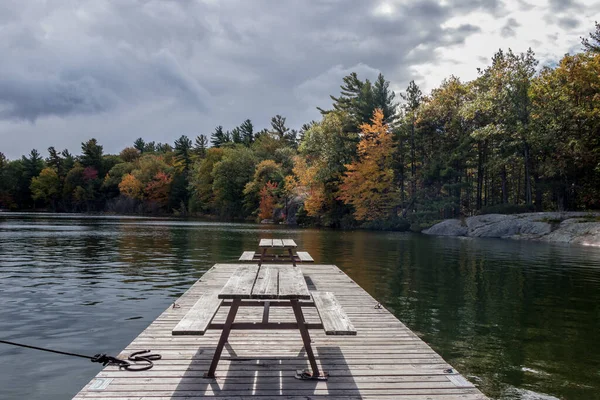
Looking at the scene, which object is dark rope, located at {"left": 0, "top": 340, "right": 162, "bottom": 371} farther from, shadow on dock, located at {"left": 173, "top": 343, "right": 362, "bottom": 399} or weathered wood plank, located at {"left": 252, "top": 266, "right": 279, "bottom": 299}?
weathered wood plank, located at {"left": 252, "top": 266, "right": 279, "bottom": 299}


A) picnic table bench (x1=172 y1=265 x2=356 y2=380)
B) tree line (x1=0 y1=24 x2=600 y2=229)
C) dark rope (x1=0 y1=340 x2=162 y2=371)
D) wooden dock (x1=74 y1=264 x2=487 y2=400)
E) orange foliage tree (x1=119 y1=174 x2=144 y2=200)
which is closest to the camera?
wooden dock (x1=74 y1=264 x2=487 y2=400)

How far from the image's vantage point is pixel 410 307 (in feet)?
35.4

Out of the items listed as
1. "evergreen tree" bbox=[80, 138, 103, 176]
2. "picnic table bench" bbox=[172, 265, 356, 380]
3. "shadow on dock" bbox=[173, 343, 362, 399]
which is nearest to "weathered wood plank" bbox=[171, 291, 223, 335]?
"picnic table bench" bbox=[172, 265, 356, 380]

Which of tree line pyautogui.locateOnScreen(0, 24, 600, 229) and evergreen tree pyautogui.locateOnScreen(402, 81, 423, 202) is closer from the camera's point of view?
tree line pyautogui.locateOnScreen(0, 24, 600, 229)

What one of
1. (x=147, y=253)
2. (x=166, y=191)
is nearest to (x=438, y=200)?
(x=147, y=253)

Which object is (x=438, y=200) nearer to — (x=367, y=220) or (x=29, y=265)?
(x=367, y=220)

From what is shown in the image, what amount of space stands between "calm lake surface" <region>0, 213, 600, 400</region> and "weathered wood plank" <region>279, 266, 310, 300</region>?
271cm

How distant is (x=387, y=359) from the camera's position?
5.58 meters

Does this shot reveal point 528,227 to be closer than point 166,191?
Yes

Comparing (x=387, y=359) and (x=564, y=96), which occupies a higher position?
(x=564, y=96)

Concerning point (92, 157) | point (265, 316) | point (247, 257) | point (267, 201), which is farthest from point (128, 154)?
point (265, 316)

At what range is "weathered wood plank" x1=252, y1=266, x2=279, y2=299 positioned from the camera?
16.2ft

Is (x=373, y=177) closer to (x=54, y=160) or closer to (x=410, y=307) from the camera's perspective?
(x=410, y=307)

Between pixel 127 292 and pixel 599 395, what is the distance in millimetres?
10535
